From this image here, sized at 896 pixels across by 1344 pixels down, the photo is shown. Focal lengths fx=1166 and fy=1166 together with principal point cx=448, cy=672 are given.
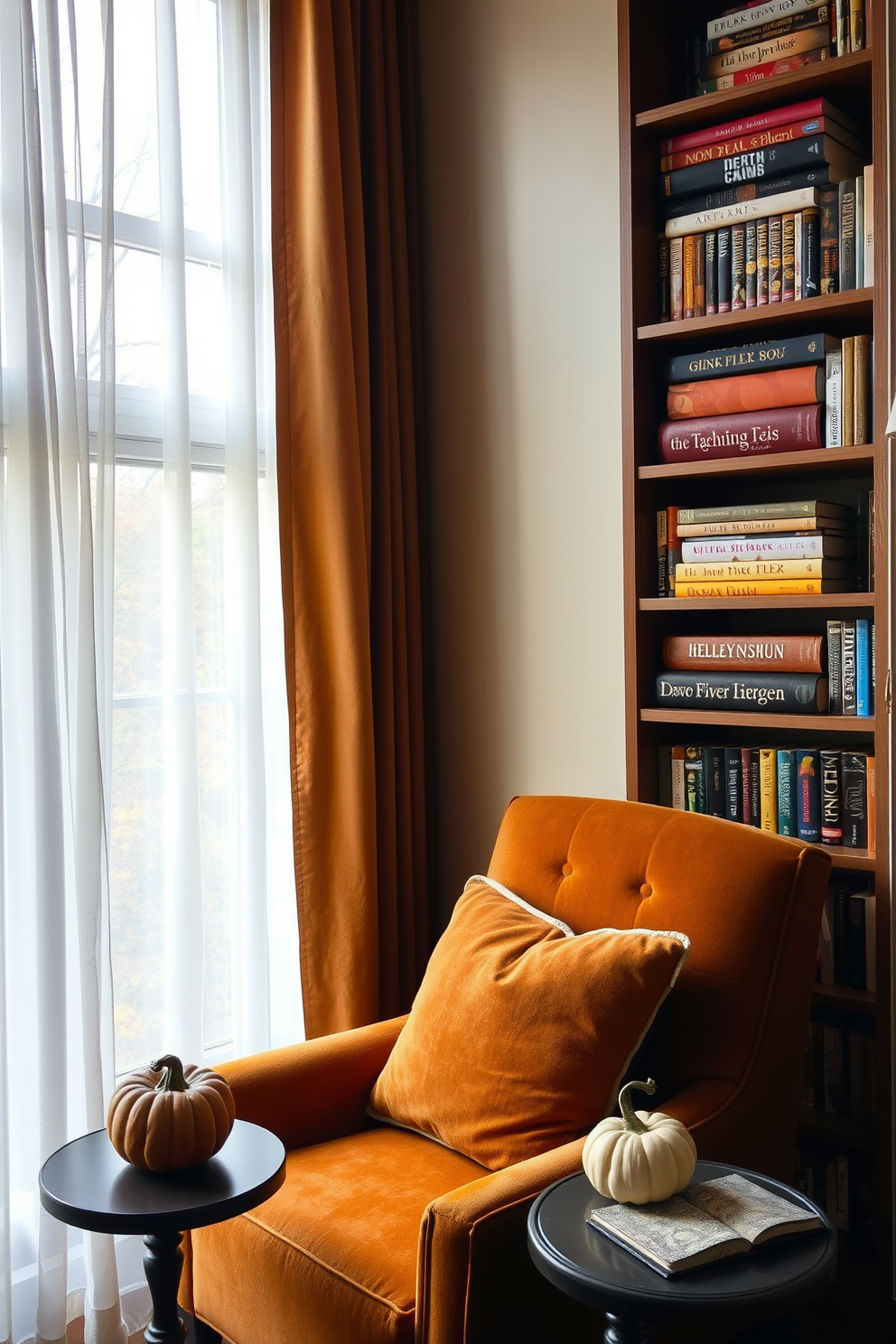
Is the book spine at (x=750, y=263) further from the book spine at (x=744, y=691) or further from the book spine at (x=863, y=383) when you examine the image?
the book spine at (x=744, y=691)

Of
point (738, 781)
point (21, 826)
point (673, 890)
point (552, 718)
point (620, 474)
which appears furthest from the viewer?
point (552, 718)

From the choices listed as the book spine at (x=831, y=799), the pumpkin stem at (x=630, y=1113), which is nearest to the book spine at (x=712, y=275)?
the book spine at (x=831, y=799)

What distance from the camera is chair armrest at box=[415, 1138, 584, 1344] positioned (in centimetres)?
140

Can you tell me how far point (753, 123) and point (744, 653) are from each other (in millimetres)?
948

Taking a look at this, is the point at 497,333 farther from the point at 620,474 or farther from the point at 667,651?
the point at 667,651

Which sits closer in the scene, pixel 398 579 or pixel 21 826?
pixel 21 826

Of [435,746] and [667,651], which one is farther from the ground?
[667,651]

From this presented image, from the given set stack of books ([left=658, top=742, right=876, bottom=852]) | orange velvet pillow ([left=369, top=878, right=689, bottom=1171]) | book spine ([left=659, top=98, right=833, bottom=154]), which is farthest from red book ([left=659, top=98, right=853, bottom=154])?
orange velvet pillow ([left=369, top=878, right=689, bottom=1171])

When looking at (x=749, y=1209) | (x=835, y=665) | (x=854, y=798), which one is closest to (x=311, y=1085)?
(x=749, y=1209)

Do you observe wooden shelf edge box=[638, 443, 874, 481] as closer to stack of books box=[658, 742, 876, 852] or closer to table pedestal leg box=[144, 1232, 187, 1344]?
stack of books box=[658, 742, 876, 852]

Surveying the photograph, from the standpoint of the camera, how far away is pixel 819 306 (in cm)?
197

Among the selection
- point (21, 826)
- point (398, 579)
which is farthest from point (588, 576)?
point (21, 826)

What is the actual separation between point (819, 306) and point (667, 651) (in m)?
0.68

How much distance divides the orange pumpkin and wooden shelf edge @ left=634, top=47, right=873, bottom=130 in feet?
5.99
